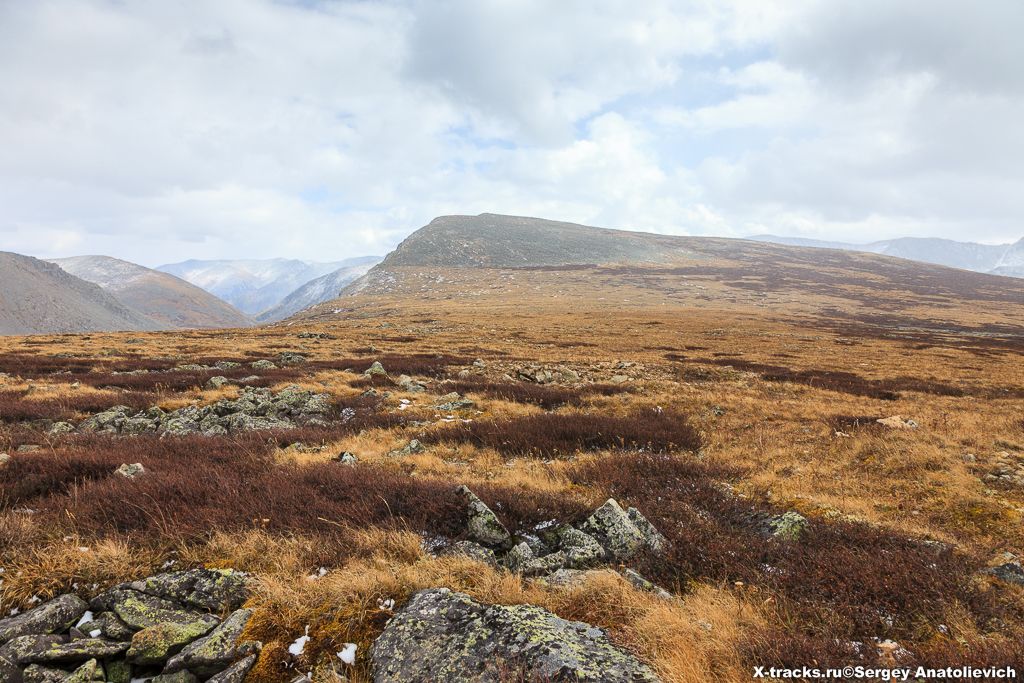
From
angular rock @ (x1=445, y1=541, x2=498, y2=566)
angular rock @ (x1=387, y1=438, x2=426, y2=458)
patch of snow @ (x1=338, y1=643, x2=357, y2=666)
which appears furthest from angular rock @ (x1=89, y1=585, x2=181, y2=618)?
angular rock @ (x1=387, y1=438, x2=426, y2=458)

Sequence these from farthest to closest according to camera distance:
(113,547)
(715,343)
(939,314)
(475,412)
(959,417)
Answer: (939,314) → (715,343) → (475,412) → (959,417) → (113,547)

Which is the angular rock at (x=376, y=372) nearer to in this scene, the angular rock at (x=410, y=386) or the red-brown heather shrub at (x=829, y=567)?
the angular rock at (x=410, y=386)

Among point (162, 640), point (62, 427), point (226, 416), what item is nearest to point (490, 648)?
point (162, 640)

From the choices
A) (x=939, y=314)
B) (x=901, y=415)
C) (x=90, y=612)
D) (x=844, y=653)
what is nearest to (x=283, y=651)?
(x=90, y=612)

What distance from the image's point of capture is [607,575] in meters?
4.94

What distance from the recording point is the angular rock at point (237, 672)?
3566 mm

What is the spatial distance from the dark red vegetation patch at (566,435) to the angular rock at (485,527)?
5245 mm

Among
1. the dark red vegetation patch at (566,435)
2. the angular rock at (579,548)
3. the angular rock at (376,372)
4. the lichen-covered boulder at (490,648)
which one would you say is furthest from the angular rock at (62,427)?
the angular rock at (579,548)

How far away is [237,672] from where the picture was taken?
11.9 feet

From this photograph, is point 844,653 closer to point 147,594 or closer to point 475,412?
point 147,594

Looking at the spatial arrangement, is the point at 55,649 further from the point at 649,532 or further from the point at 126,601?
the point at 649,532

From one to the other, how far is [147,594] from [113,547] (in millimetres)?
848

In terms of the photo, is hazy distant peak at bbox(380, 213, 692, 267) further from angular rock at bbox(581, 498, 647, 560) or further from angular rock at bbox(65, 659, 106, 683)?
angular rock at bbox(65, 659, 106, 683)

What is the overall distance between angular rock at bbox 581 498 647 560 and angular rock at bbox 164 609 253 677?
4.07 meters
